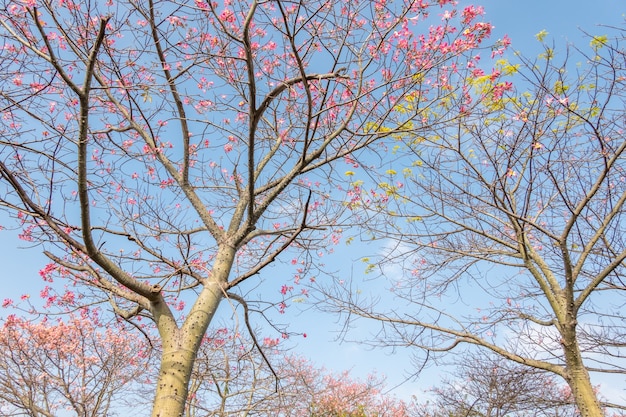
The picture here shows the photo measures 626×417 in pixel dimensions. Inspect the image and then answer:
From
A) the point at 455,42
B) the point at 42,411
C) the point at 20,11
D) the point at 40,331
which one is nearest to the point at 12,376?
the point at 42,411

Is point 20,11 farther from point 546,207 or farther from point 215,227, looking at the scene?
→ point 546,207

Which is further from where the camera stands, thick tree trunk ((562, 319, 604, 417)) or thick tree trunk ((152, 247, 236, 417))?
thick tree trunk ((562, 319, 604, 417))

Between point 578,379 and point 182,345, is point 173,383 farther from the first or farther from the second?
point 578,379

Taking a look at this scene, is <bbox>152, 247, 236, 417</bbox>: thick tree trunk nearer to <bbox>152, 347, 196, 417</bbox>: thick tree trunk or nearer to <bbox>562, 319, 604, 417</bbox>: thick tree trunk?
<bbox>152, 347, 196, 417</bbox>: thick tree trunk

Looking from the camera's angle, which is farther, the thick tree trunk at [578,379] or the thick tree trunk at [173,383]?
the thick tree trunk at [578,379]

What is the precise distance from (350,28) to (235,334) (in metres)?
2.69

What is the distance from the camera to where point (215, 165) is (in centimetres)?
529

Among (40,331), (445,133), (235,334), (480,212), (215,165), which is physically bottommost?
(235,334)

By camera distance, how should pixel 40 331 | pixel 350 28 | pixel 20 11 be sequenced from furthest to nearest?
pixel 40 331 → pixel 350 28 → pixel 20 11

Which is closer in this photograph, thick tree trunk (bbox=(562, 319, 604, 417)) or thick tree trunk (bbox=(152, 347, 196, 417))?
thick tree trunk (bbox=(152, 347, 196, 417))

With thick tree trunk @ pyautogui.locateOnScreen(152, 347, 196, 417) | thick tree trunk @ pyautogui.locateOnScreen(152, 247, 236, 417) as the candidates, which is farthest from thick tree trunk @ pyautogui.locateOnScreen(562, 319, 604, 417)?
thick tree trunk @ pyautogui.locateOnScreen(152, 347, 196, 417)

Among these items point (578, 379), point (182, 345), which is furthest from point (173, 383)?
point (578, 379)

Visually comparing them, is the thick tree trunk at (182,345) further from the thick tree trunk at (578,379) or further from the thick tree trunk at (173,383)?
the thick tree trunk at (578,379)

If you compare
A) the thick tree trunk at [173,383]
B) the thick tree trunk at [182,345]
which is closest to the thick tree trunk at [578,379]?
the thick tree trunk at [182,345]
